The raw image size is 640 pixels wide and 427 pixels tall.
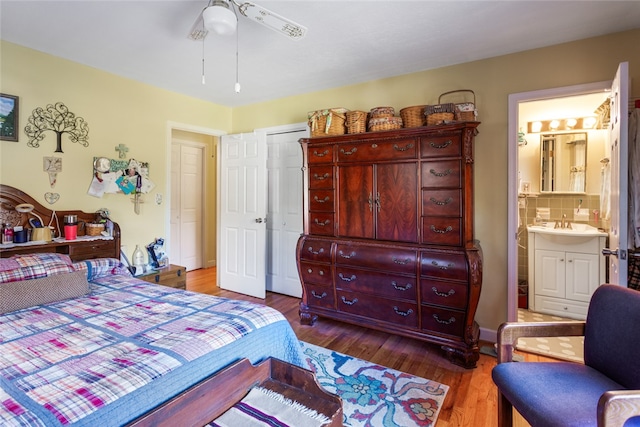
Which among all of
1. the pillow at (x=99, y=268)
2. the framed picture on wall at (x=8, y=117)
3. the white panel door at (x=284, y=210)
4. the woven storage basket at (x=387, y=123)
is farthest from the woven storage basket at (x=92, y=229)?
the woven storage basket at (x=387, y=123)

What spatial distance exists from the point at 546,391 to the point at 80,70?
4.14 m

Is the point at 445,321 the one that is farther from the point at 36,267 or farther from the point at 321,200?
the point at 36,267

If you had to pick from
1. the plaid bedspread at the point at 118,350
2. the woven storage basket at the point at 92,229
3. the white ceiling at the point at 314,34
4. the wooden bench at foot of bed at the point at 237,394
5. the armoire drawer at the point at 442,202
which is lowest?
the wooden bench at foot of bed at the point at 237,394

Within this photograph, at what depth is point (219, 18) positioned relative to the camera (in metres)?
1.69

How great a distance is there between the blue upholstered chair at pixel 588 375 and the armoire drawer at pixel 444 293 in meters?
0.81

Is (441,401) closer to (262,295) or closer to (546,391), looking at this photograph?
(546,391)

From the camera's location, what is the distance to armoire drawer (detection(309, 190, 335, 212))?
120 inches

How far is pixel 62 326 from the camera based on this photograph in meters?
1.61

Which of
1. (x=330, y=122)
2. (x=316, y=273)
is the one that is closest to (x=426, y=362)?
(x=316, y=273)

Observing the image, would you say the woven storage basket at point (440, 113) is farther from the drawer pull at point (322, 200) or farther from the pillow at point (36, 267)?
the pillow at point (36, 267)

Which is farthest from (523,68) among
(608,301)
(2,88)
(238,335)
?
(2,88)

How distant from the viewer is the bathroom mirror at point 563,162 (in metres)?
3.60

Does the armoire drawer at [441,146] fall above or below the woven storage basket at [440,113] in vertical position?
below

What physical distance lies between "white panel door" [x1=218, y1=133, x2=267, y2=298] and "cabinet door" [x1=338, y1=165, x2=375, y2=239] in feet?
4.18
